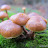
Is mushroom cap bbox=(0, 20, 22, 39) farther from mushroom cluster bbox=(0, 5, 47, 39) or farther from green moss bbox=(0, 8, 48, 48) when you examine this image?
green moss bbox=(0, 8, 48, 48)

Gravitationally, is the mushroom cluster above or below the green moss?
above

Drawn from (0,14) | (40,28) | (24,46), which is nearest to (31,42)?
(24,46)

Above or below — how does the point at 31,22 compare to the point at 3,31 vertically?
above

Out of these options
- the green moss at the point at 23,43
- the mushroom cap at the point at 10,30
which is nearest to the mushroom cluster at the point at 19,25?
the mushroom cap at the point at 10,30

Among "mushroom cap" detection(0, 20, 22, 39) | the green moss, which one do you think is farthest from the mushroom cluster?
the green moss

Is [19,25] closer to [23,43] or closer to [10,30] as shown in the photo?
[10,30]

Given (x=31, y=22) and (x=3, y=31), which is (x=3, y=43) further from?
(x=31, y=22)

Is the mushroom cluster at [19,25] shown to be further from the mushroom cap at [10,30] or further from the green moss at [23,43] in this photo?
the green moss at [23,43]

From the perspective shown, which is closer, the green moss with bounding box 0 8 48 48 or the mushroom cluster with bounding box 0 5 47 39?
the mushroom cluster with bounding box 0 5 47 39

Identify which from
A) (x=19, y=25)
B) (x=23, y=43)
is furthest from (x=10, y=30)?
(x=23, y=43)
